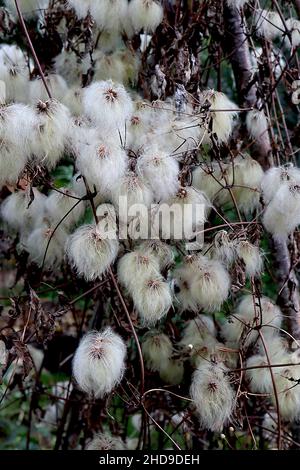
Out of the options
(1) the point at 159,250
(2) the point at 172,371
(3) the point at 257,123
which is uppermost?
(3) the point at 257,123

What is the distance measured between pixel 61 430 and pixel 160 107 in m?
0.83

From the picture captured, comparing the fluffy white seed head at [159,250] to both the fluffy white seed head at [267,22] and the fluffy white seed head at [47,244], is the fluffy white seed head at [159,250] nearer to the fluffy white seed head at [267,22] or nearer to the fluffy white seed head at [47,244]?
the fluffy white seed head at [47,244]

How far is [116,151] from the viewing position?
101 cm

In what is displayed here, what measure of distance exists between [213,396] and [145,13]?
758 mm

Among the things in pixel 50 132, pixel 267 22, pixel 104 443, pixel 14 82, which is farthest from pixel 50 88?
pixel 104 443

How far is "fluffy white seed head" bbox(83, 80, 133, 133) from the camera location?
1.03m

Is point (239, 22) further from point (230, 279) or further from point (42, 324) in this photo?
point (42, 324)

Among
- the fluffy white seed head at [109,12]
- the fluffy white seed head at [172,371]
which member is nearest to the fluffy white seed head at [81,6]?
the fluffy white seed head at [109,12]

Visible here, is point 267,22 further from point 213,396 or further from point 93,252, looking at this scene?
point 213,396

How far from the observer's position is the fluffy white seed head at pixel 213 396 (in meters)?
1.10

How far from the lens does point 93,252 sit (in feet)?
3.38

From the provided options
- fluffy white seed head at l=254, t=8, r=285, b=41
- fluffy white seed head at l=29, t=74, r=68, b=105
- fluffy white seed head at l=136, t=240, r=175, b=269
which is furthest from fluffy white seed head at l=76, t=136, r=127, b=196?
fluffy white seed head at l=254, t=8, r=285, b=41

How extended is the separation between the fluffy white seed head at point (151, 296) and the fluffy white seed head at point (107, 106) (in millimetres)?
280
